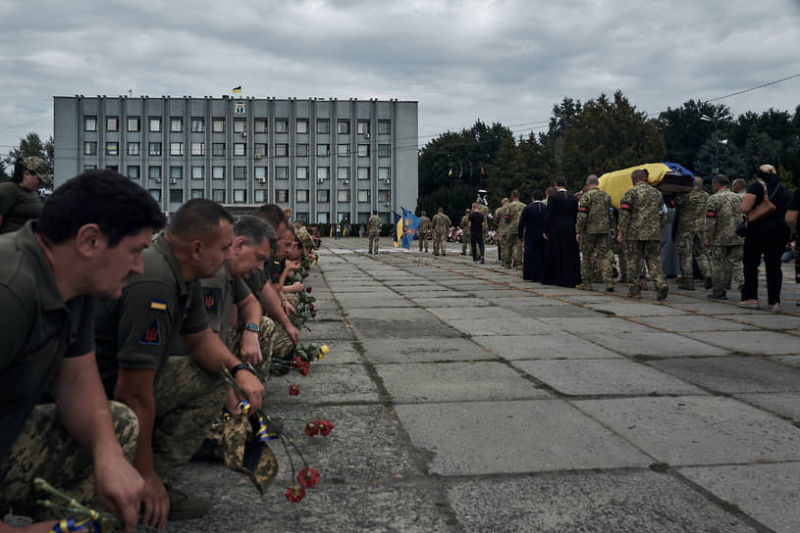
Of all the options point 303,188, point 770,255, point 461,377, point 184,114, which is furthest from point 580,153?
point 461,377

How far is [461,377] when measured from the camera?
5.36 meters

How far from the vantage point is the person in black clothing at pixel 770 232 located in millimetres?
9289

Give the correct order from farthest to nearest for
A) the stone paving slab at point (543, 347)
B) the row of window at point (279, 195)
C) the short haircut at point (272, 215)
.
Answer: the row of window at point (279, 195), the stone paving slab at point (543, 347), the short haircut at point (272, 215)

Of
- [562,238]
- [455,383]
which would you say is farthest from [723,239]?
[455,383]

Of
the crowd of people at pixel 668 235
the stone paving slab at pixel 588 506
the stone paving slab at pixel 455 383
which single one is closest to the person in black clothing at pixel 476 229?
the crowd of people at pixel 668 235

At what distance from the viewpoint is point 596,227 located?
1205cm

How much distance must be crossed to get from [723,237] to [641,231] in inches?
55.3

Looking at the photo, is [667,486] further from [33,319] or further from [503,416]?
[33,319]

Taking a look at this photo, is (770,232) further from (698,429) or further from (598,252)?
(698,429)

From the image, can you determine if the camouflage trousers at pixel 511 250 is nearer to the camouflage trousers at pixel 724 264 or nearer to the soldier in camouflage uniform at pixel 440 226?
the soldier in camouflage uniform at pixel 440 226

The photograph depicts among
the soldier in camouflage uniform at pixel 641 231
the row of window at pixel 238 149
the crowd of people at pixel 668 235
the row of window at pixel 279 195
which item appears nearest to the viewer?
the crowd of people at pixel 668 235

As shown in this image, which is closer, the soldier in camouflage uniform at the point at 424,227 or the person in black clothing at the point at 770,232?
the person in black clothing at the point at 770,232

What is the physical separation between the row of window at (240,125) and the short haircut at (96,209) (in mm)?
71614

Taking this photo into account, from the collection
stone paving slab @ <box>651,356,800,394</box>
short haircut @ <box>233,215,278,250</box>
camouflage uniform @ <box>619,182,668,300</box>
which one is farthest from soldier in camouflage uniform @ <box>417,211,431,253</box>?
short haircut @ <box>233,215,278,250</box>
